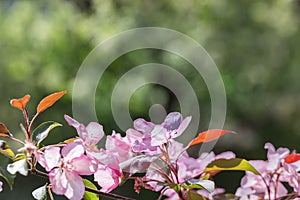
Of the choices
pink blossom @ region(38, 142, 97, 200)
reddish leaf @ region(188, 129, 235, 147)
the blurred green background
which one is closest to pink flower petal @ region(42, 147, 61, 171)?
pink blossom @ region(38, 142, 97, 200)

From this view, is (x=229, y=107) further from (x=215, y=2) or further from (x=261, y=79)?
(x=215, y=2)

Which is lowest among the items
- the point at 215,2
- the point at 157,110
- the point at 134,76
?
the point at 157,110

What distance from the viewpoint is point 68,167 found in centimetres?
44

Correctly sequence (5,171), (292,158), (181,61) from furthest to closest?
1. (181,61)
2. (292,158)
3. (5,171)

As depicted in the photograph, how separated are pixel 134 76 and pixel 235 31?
0.90 metres

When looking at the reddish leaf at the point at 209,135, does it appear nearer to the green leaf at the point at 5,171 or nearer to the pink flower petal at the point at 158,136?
the pink flower petal at the point at 158,136

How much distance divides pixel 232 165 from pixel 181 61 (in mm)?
3299

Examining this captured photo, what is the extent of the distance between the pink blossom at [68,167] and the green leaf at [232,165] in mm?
132

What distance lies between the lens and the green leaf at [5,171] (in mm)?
413

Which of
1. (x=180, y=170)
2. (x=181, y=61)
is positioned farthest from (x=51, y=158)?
(x=181, y=61)

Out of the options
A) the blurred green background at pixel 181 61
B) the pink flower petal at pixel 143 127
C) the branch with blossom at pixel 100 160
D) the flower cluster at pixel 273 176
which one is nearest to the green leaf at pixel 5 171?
the branch with blossom at pixel 100 160

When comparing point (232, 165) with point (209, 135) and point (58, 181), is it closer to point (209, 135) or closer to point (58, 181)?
point (209, 135)

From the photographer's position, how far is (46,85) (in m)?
3.66

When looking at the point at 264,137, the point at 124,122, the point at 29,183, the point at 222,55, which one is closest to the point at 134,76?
the point at 124,122
